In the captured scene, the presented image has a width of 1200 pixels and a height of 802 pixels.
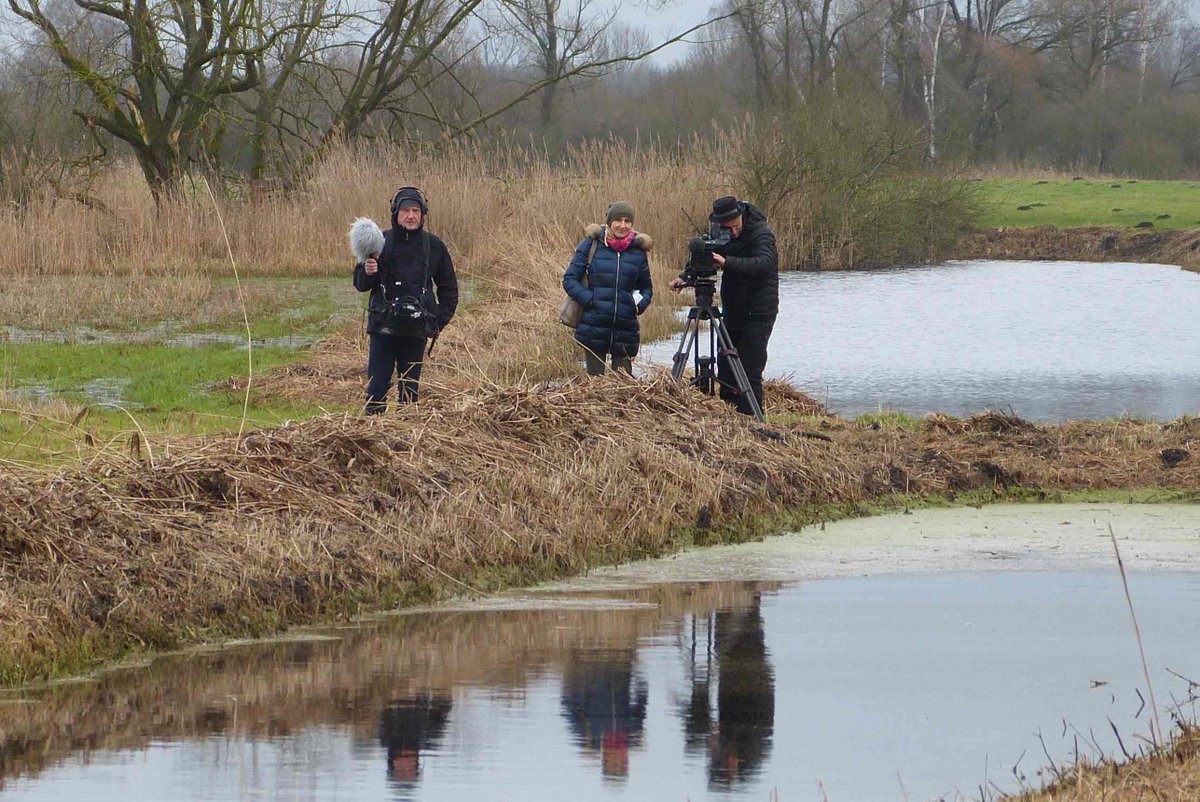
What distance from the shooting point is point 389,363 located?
10.8 metres

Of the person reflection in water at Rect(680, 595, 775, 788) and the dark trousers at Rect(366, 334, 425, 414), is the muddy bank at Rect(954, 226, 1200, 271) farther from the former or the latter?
the person reflection in water at Rect(680, 595, 775, 788)

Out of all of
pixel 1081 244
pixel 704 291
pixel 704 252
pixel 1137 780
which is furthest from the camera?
pixel 1081 244

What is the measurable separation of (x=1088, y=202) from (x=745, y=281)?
126 feet

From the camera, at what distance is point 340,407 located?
1377 centimetres

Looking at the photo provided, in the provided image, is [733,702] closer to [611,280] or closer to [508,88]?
[611,280]

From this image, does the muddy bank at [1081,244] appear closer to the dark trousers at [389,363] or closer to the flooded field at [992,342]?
the flooded field at [992,342]

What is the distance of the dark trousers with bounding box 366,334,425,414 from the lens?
35.3 ft

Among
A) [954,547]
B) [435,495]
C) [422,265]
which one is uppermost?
[422,265]

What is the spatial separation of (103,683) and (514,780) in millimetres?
2023

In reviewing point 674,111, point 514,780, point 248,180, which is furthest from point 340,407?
point 674,111

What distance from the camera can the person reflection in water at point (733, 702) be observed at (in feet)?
17.2

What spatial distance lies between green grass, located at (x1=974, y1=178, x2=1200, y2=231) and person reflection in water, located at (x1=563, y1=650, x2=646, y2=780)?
3206 centimetres

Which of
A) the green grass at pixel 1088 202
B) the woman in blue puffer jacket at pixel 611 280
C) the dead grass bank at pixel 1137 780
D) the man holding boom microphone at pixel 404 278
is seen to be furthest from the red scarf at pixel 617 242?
the green grass at pixel 1088 202

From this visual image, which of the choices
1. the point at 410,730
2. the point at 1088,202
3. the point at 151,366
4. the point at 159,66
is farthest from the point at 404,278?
the point at 1088,202
